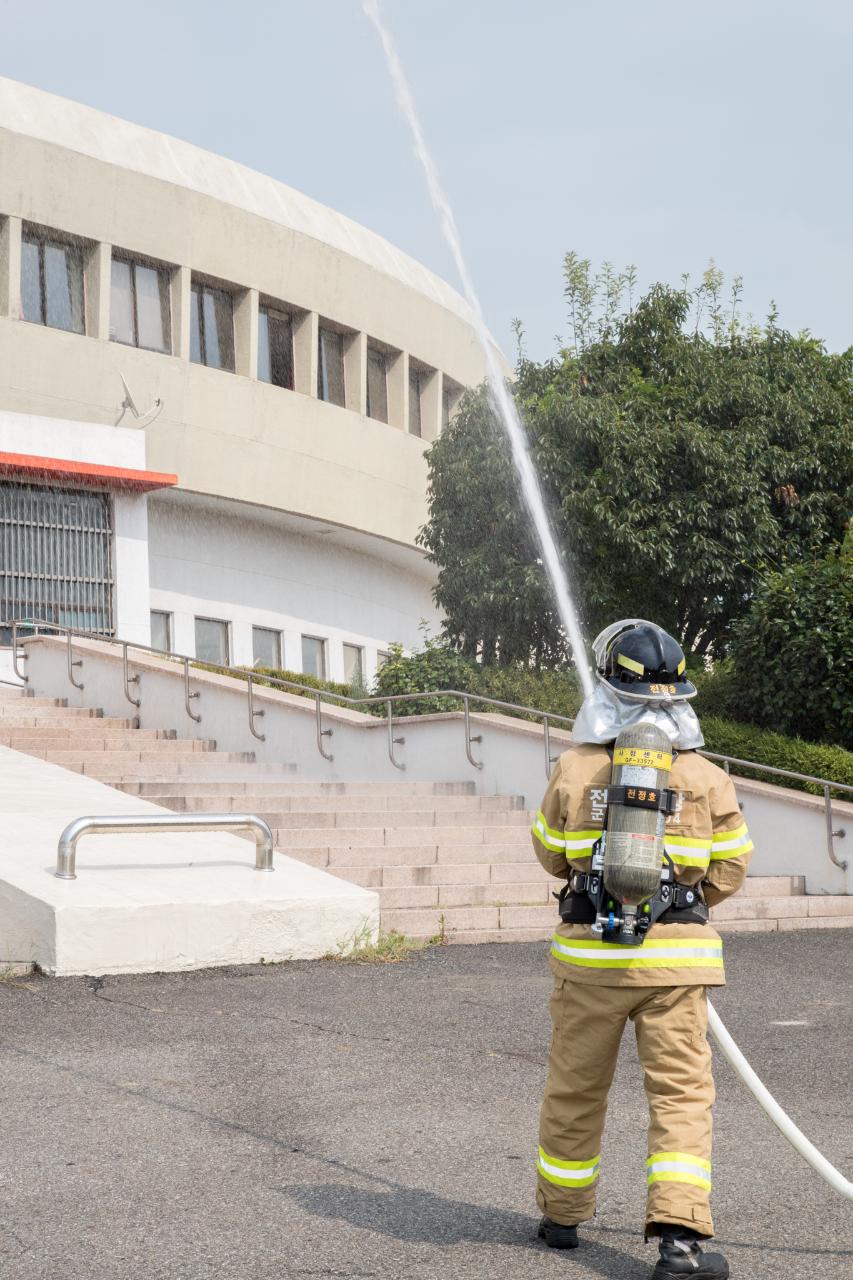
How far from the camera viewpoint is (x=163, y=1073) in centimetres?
612

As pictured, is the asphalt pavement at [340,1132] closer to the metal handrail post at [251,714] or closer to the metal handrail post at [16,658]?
the metal handrail post at [251,714]

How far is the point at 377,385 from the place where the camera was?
32312mm

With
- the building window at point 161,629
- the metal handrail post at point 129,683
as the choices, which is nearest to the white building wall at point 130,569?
the metal handrail post at point 129,683

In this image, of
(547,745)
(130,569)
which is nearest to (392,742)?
(547,745)

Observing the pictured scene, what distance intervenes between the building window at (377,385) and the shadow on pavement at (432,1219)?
93.0ft

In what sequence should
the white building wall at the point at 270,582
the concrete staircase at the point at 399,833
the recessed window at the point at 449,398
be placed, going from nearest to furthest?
the concrete staircase at the point at 399,833, the white building wall at the point at 270,582, the recessed window at the point at 449,398

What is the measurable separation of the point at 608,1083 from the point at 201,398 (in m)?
23.9

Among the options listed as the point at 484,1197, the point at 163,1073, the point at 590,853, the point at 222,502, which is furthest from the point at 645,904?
the point at 222,502

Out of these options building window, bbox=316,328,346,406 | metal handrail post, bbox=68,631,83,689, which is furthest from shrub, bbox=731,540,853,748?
building window, bbox=316,328,346,406

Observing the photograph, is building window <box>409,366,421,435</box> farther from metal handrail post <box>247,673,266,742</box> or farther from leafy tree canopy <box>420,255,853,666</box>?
metal handrail post <box>247,673,266,742</box>

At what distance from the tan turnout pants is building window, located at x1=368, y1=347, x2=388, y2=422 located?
94.2ft

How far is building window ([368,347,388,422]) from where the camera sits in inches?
1265

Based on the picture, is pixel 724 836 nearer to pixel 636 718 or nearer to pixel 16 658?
pixel 636 718

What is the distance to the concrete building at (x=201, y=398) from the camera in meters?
22.2
